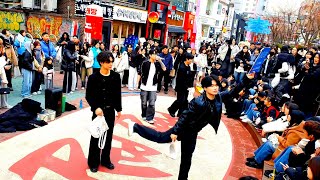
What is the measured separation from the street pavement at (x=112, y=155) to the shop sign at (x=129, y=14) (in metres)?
12.4

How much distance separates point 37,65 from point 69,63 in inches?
37.5

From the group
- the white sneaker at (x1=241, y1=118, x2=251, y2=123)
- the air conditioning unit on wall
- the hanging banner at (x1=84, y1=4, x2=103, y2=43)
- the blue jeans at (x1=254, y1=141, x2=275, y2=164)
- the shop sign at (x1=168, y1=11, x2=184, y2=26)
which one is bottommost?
the white sneaker at (x1=241, y1=118, x2=251, y2=123)

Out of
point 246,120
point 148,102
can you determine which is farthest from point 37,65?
point 246,120

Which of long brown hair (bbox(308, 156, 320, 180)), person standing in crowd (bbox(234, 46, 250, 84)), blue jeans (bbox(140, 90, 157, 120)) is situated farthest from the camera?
person standing in crowd (bbox(234, 46, 250, 84))

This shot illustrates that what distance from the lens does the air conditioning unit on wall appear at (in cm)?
1667

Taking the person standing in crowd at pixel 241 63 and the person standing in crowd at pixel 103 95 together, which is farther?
the person standing in crowd at pixel 241 63

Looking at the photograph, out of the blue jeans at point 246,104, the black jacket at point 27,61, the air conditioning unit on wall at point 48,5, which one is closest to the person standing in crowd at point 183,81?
the blue jeans at point 246,104

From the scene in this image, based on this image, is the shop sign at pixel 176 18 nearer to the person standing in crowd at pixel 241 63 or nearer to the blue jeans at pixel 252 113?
the person standing in crowd at pixel 241 63

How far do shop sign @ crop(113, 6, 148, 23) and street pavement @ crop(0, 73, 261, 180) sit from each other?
12398mm

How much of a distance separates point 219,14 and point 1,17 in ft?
118

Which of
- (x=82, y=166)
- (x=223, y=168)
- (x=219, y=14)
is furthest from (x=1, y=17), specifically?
(x=219, y=14)

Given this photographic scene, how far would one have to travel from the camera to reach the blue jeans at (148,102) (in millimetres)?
7456

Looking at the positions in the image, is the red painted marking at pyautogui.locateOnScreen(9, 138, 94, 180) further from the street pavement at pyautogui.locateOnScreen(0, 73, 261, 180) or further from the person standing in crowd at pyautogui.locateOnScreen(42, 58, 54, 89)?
the person standing in crowd at pyautogui.locateOnScreen(42, 58, 54, 89)

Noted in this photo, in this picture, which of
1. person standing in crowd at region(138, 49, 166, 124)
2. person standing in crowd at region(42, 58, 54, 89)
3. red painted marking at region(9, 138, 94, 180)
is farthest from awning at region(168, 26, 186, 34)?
red painted marking at region(9, 138, 94, 180)
